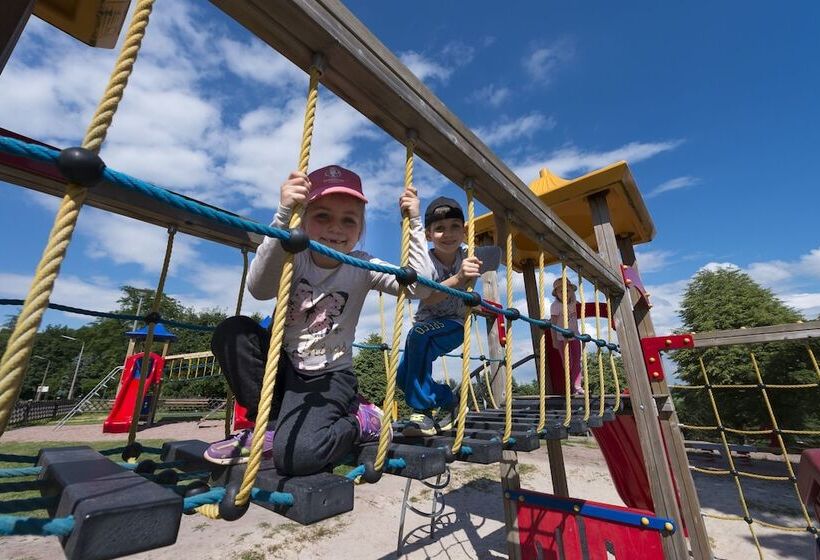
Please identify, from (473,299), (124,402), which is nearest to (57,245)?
(473,299)

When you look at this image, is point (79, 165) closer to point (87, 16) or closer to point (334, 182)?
point (334, 182)

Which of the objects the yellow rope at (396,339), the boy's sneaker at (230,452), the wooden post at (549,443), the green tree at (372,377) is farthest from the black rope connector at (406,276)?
the green tree at (372,377)

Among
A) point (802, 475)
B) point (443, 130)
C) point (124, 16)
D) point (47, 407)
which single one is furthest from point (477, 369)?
point (47, 407)

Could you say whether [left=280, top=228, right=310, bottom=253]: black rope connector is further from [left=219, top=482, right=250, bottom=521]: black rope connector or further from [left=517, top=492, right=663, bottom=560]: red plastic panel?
[left=517, top=492, right=663, bottom=560]: red plastic panel

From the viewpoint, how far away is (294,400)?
1.04 m

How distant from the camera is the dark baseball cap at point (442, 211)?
2.09m

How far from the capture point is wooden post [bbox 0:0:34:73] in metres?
0.79

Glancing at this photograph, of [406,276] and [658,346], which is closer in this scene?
[406,276]

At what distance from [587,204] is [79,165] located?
326 centimetres

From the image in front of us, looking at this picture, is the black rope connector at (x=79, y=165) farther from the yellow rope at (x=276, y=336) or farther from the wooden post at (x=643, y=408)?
the wooden post at (x=643, y=408)

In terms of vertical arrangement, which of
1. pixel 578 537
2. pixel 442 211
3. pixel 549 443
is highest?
pixel 442 211

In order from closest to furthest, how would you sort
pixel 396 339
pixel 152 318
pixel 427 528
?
pixel 396 339 < pixel 152 318 < pixel 427 528

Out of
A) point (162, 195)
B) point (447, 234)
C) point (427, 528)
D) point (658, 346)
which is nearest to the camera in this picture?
point (162, 195)

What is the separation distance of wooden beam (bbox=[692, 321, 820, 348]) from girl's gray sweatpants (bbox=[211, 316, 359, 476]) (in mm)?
3426
